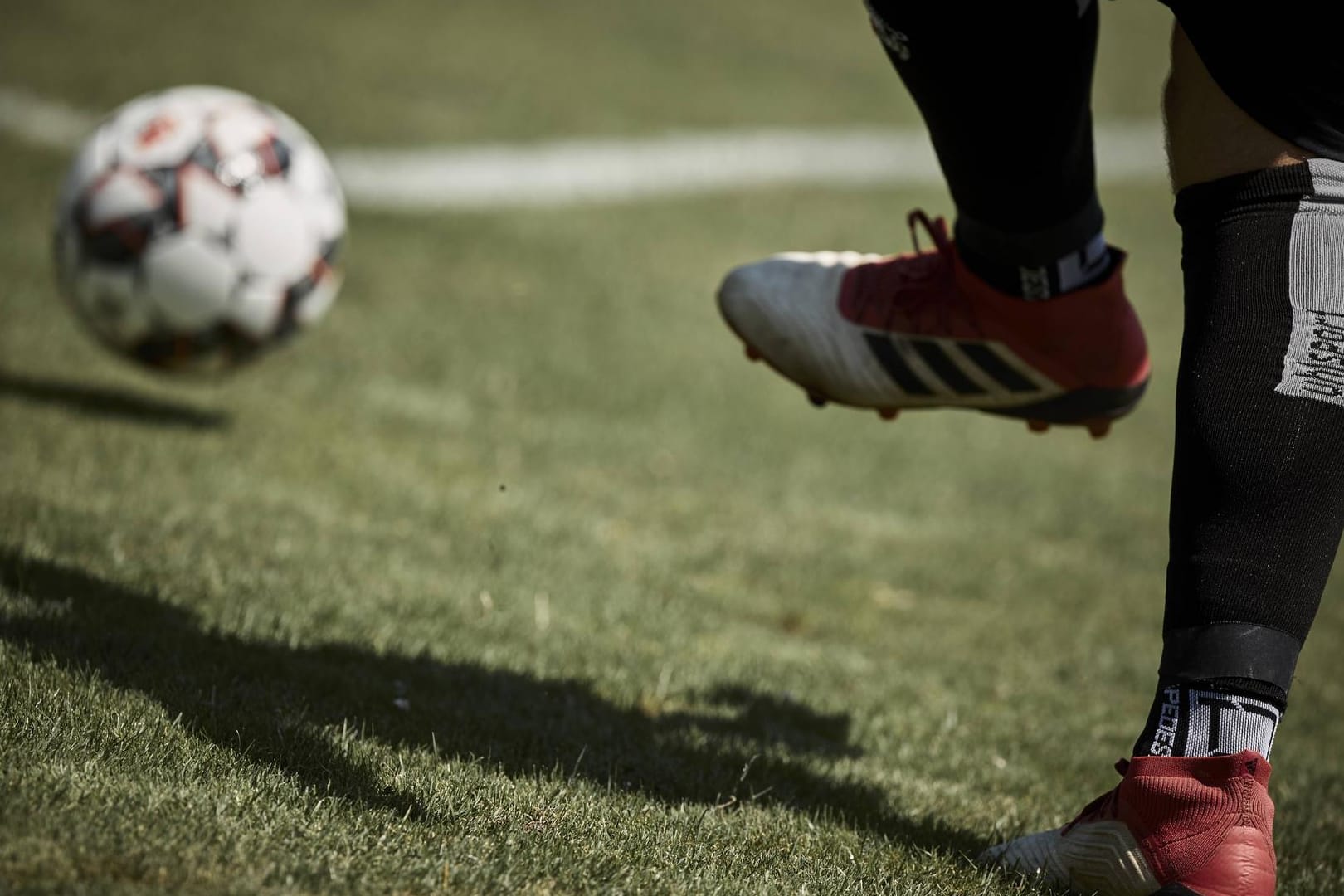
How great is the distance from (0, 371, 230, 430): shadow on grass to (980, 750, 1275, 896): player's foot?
4.20 meters

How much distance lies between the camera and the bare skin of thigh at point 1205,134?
7.03ft

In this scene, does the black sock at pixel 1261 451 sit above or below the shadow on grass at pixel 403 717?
above

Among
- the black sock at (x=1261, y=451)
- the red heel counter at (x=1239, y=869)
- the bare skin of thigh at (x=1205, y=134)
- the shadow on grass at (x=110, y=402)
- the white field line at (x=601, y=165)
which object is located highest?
the white field line at (x=601, y=165)

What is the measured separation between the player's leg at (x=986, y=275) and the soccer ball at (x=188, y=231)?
2.82 metres

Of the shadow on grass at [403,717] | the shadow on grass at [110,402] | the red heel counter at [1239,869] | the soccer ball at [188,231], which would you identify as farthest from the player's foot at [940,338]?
the shadow on grass at [110,402]

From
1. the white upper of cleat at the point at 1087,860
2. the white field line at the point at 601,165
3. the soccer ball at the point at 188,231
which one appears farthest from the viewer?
the white field line at the point at 601,165

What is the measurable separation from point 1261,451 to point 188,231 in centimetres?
417

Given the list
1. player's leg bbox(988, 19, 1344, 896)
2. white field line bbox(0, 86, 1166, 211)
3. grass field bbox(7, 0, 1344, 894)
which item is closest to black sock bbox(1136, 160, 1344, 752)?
player's leg bbox(988, 19, 1344, 896)

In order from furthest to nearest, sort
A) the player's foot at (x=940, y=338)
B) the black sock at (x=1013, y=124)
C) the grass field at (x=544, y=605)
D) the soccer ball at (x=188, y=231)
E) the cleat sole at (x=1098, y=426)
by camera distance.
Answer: the soccer ball at (x=188, y=231) < the cleat sole at (x=1098, y=426) < the player's foot at (x=940, y=338) < the black sock at (x=1013, y=124) < the grass field at (x=544, y=605)

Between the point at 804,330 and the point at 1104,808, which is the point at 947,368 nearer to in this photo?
the point at 804,330

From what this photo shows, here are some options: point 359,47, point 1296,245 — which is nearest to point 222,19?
point 359,47

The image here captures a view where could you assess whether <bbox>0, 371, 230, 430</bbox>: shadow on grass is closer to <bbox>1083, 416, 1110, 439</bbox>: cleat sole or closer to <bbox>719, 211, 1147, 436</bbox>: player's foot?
<bbox>719, 211, 1147, 436</bbox>: player's foot

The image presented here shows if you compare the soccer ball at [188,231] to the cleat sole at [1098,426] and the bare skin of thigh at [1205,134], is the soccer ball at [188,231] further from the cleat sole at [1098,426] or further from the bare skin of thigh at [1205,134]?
the bare skin of thigh at [1205,134]

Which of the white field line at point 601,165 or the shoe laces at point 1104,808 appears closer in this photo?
the shoe laces at point 1104,808
